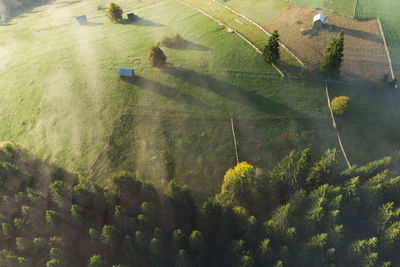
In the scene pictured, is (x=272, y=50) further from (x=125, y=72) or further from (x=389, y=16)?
(x=389, y=16)

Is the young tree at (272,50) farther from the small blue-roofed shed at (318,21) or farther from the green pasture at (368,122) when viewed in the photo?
the small blue-roofed shed at (318,21)

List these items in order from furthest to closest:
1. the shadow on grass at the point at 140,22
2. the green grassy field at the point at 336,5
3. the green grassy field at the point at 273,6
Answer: the shadow on grass at the point at 140,22 < the green grassy field at the point at 273,6 < the green grassy field at the point at 336,5

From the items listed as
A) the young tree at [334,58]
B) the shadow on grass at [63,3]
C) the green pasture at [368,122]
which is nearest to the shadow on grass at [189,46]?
the young tree at [334,58]

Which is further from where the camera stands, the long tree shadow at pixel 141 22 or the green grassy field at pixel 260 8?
the long tree shadow at pixel 141 22

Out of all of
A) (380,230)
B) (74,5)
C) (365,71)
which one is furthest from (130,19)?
(380,230)

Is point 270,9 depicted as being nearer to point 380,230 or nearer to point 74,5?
point 380,230

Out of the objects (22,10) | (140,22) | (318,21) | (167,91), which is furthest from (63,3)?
(318,21)
